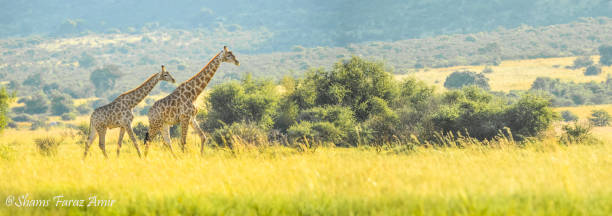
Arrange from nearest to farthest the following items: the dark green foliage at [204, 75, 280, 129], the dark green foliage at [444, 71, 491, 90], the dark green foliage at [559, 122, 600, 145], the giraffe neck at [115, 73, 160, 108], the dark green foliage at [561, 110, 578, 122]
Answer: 1. the giraffe neck at [115, 73, 160, 108]
2. the dark green foliage at [559, 122, 600, 145]
3. the dark green foliage at [204, 75, 280, 129]
4. the dark green foliage at [561, 110, 578, 122]
5. the dark green foliage at [444, 71, 491, 90]

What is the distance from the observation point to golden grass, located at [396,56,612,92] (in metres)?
78.7

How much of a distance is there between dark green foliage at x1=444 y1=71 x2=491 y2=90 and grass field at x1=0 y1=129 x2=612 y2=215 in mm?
66698

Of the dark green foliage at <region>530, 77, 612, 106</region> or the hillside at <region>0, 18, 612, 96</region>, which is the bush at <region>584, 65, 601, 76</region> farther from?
the hillside at <region>0, 18, 612, 96</region>

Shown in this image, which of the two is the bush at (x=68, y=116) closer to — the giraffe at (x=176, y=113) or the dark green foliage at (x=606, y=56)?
the giraffe at (x=176, y=113)

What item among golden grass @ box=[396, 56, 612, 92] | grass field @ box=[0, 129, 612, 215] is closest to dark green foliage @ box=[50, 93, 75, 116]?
golden grass @ box=[396, 56, 612, 92]

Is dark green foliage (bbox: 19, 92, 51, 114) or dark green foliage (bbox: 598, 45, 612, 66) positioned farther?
dark green foliage (bbox: 598, 45, 612, 66)

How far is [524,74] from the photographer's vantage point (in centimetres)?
8919

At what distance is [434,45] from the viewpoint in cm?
16100

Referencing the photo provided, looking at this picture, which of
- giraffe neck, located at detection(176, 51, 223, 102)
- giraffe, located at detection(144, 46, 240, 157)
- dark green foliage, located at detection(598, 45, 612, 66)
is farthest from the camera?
dark green foliage, located at detection(598, 45, 612, 66)

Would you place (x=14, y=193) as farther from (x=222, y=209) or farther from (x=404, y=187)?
(x=404, y=187)

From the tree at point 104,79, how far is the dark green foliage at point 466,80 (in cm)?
8178

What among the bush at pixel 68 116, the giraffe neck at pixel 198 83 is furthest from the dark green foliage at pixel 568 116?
the bush at pixel 68 116

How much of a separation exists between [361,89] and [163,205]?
17.4 meters

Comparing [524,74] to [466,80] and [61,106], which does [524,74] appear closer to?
[466,80]
